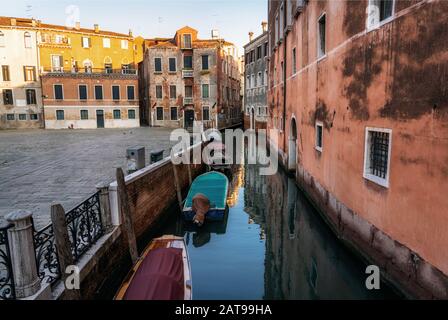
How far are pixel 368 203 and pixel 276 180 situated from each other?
29.7 feet

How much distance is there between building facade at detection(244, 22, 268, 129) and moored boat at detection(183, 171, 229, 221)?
17.6 m

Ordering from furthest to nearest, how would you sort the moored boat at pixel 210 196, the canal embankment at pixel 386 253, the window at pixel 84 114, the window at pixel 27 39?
1. the window at pixel 84 114
2. the window at pixel 27 39
3. the moored boat at pixel 210 196
4. the canal embankment at pixel 386 253

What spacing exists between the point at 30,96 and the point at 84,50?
24.7ft

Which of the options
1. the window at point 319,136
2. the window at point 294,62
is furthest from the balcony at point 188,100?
the window at point 319,136

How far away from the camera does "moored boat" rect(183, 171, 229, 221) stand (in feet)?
31.4

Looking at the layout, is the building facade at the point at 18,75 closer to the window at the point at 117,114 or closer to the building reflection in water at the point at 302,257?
the window at the point at 117,114

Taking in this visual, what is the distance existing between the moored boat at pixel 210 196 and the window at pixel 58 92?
2619 centimetres

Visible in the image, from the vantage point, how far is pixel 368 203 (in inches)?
256

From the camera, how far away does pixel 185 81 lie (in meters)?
33.9

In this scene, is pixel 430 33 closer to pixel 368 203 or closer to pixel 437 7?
pixel 437 7

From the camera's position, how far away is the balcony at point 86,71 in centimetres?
3192

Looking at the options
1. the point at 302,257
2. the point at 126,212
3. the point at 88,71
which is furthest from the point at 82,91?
the point at 302,257
